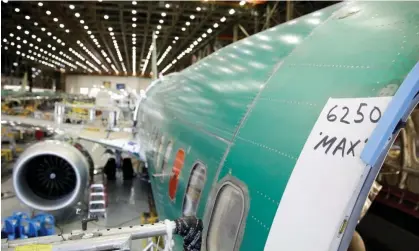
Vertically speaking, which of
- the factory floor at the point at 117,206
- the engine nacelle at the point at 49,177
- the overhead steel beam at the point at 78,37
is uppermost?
the overhead steel beam at the point at 78,37

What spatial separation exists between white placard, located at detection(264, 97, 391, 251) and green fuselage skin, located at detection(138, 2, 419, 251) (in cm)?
7

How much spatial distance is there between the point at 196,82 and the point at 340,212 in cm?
338

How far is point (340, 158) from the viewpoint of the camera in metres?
1.89

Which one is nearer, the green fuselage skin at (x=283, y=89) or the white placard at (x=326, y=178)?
the white placard at (x=326, y=178)

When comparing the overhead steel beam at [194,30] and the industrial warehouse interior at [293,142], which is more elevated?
the overhead steel beam at [194,30]

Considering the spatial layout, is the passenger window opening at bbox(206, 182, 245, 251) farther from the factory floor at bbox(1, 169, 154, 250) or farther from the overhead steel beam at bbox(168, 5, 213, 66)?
the overhead steel beam at bbox(168, 5, 213, 66)

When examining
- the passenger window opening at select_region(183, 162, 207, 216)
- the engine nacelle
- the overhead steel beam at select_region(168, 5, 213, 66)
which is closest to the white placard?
the passenger window opening at select_region(183, 162, 207, 216)

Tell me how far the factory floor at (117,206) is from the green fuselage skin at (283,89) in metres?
5.02

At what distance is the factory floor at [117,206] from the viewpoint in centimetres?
916

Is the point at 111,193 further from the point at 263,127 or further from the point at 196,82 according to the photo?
the point at 263,127

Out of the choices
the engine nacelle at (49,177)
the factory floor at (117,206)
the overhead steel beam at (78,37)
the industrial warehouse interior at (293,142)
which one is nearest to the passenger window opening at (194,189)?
the industrial warehouse interior at (293,142)

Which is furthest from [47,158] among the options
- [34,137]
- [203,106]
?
[34,137]

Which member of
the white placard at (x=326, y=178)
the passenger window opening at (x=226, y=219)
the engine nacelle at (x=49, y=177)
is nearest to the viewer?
the white placard at (x=326, y=178)

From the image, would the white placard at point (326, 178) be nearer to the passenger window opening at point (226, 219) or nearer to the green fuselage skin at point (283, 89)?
the green fuselage skin at point (283, 89)
